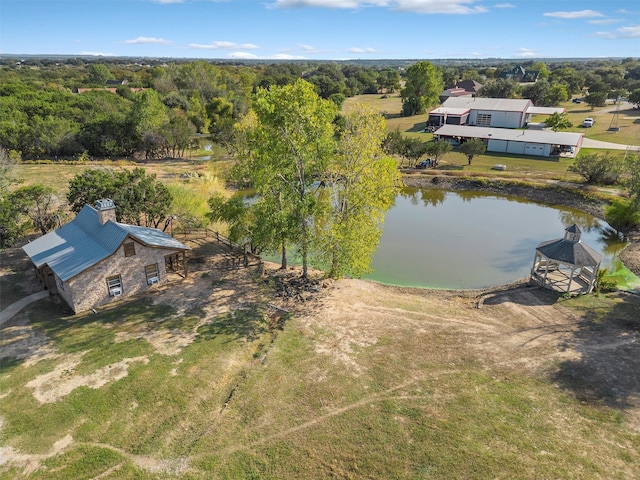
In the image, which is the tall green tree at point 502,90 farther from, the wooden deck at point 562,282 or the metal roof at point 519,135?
the wooden deck at point 562,282

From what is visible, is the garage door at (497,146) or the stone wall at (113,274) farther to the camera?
the garage door at (497,146)

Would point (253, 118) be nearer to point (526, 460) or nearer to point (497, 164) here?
point (526, 460)

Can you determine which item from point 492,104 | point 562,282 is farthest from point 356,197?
point 492,104

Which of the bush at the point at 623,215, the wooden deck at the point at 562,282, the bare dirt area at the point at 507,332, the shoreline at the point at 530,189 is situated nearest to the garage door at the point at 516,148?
the shoreline at the point at 530,189

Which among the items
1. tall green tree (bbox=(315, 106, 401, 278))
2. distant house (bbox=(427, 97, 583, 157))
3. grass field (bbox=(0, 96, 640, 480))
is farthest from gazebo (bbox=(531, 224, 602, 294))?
distant house (bbox=(427, 97, 583, 157))

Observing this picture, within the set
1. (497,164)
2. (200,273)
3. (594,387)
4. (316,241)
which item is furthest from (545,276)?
(497,164)

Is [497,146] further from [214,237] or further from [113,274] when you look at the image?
[113,274]

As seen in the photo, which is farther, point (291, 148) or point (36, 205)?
point (36, 205)
